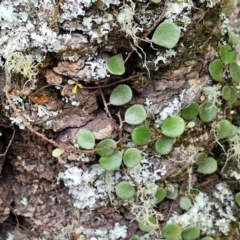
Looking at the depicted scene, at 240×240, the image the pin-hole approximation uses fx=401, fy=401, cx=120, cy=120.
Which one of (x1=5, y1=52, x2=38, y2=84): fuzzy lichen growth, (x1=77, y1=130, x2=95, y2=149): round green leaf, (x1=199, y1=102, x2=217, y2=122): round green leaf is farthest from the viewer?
(x1=199, y1=102, x2=217, y2=122): round green leaf

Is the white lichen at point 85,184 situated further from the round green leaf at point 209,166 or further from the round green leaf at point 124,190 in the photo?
the round green leaf at point 209,166

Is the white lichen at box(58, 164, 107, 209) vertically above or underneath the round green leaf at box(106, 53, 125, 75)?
underneath

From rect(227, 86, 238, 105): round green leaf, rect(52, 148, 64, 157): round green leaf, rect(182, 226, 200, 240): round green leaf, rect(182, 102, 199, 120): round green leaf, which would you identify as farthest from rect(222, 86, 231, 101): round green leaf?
rect(52, 148, 64, 157): round green leaf

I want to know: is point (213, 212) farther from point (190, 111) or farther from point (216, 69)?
point (216, 69)

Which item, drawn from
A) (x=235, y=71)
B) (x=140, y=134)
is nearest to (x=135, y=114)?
(x=140, y=134)

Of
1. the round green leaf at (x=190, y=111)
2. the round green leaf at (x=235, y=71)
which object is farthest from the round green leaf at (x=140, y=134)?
the round green leaf at (x=235, y=71)

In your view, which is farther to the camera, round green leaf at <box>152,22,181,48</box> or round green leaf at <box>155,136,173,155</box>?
round green leaf at <box>155,136,173,155</box>

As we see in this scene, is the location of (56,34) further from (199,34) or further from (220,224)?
(220,224)

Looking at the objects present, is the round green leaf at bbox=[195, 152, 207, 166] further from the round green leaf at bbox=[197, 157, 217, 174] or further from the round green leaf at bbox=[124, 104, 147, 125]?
the round green leaf at bbox=[124, 104, 147, 125]
